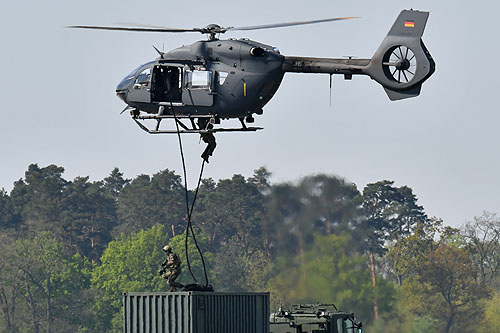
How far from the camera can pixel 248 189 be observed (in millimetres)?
106250

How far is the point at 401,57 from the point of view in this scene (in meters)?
36.5

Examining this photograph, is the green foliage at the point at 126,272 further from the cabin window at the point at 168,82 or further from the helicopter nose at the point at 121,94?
the cabin window at the point at 168,82

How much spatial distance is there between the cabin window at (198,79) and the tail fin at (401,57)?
441 centimetres

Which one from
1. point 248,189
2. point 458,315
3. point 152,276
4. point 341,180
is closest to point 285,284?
point 341,180

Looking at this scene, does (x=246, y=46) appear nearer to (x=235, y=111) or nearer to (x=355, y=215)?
(x=235, y=111)

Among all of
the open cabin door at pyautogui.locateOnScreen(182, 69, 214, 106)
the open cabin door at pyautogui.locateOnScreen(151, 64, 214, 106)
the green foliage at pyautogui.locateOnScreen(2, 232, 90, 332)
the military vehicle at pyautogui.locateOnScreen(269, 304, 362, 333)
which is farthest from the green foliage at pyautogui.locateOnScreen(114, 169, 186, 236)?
the open cabin door at pyautogui.locateOnScreen(182, 69, 214, 106)

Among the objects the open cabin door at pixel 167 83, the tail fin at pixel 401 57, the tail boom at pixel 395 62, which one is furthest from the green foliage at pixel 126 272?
the tail fin at pixel 401 57

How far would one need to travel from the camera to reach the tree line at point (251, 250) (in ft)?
229

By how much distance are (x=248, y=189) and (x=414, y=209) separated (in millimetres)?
13869

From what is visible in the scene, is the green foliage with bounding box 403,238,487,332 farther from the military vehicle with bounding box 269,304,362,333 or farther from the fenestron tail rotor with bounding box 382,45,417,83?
the fenestron tail rotor with bounding box 382,45,417,83

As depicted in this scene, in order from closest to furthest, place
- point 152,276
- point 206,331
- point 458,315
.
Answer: point 206,331 → point 458,315 → point 152,276

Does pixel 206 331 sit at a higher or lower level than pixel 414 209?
lower

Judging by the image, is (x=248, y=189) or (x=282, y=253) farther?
(x=248, y=189)

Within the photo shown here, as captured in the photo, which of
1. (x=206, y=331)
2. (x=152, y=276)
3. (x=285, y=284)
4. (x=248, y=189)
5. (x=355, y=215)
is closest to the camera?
(x=206, y=331)
